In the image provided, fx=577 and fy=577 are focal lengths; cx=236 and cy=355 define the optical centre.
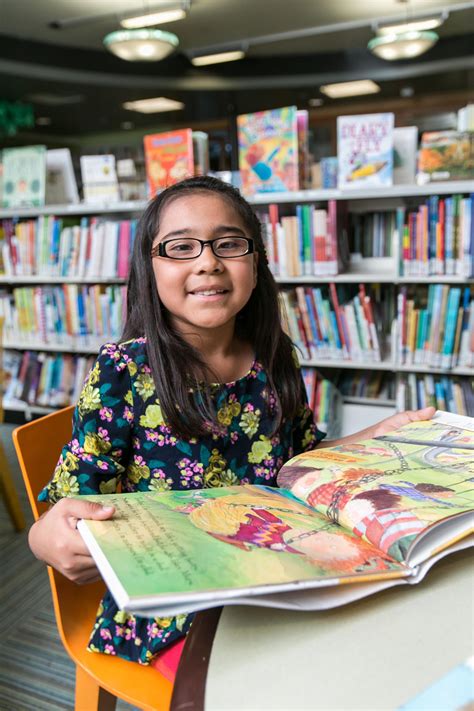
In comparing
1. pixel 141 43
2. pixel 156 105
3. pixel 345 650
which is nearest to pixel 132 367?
pixel 345 650

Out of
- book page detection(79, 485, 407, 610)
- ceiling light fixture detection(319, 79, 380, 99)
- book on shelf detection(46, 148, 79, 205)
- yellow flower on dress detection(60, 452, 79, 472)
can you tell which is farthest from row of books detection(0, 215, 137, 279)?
ceiling light fixture detection(319, 79, 380, 99)

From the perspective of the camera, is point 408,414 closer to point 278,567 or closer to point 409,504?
point 409,504

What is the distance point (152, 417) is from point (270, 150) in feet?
7.12

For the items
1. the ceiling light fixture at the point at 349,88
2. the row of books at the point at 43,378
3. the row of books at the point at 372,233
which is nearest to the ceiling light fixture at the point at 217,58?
the ceiling light fixture at the point at 349,88

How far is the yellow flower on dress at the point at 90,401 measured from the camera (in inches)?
34.7

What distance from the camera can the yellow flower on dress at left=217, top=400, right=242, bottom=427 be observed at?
3.16 ft

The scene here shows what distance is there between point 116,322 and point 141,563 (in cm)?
288

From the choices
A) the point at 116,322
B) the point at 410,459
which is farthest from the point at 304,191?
the point at 410,459

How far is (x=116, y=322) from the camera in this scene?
10.7ft

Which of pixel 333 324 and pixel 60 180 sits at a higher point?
pixel 60 180

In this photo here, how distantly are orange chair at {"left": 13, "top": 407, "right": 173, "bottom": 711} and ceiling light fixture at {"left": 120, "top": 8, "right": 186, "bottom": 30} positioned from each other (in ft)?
16.9

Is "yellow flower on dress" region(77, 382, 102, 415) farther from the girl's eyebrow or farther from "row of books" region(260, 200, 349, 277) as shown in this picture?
"row of books" region(260, 200, 349, 277)

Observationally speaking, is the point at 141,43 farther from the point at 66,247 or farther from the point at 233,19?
the point at 66,247

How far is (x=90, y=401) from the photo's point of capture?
88cm
